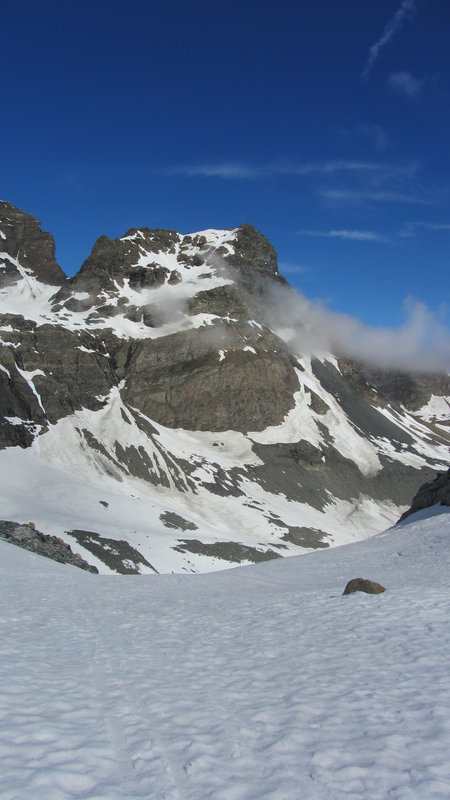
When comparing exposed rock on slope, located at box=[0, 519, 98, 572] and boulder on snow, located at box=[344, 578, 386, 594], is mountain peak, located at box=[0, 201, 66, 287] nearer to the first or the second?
exposed rock on slope, located at box=[0, 519, 98, 572]

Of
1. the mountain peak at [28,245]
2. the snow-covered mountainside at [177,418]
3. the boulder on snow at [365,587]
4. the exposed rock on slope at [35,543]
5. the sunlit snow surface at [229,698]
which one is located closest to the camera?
the sunlit snow surface at [229,698]

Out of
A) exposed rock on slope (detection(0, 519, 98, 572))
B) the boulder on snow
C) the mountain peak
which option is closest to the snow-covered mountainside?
the mountain peak

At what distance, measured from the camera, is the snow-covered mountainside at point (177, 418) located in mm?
89000

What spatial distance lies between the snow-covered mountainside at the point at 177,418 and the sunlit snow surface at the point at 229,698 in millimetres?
50419

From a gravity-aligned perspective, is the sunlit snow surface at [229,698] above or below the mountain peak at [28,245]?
below

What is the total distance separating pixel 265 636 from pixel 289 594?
21.5 feet

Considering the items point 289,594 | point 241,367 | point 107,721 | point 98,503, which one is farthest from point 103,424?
point 107,721

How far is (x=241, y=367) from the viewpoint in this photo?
155500 millimetres

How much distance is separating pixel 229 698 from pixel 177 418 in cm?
13419

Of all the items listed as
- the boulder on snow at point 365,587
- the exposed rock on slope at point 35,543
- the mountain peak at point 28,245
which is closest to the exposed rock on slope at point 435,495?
the boulder on snow at point 365,587

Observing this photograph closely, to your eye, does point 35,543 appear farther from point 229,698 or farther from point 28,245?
point 28,245

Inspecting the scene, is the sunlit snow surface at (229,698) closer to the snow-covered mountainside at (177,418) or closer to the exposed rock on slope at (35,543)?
the exposed rock on slope at (35,543)

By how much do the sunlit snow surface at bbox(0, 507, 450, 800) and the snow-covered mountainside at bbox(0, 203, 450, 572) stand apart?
50419mm

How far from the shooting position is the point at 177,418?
143m
